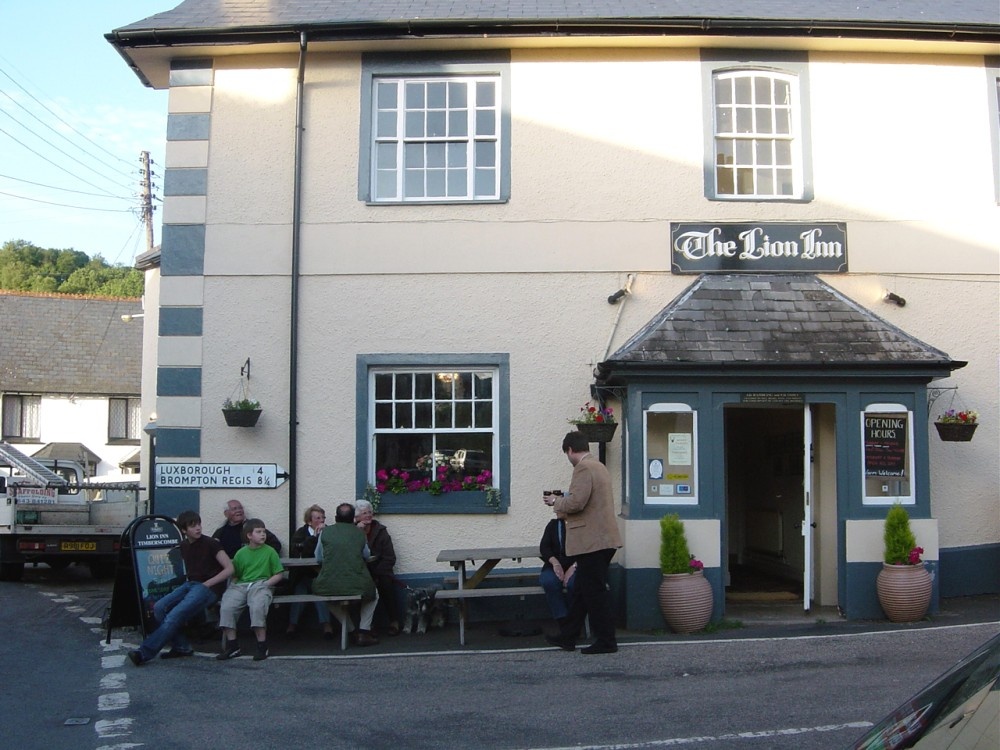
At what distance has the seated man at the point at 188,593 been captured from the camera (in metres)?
9.43

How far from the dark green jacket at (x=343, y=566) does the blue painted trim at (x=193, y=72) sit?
17.5 feet

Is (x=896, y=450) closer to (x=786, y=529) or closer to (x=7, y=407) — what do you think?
(x=786, y=529)

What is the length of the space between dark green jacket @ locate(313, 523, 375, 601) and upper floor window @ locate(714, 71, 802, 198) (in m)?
5.69

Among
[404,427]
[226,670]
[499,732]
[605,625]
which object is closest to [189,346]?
[404,427]

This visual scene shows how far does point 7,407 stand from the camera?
3438cm

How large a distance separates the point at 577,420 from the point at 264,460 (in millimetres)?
3386

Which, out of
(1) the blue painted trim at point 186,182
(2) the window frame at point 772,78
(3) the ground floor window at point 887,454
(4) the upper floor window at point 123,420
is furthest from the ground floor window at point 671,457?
(4) the upper floor window at point 123,420

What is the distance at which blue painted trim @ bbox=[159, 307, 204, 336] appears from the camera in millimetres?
11664

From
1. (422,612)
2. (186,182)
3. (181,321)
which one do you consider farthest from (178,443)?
(422,612)

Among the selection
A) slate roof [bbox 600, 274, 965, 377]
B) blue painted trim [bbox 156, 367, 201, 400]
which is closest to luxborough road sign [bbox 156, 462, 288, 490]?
blue painted trim [bbox 156, 367, 201, 400]

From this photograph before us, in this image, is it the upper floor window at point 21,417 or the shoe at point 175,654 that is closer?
the shoe at point 175,654

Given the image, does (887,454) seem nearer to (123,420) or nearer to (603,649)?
(603,649)

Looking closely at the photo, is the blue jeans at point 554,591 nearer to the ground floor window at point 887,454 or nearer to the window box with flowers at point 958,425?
the ground floor window at point 887,454

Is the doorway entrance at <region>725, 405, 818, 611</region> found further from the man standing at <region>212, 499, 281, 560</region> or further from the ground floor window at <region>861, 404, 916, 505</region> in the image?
the man standing at <region>212, 499, 281, 560</region>
